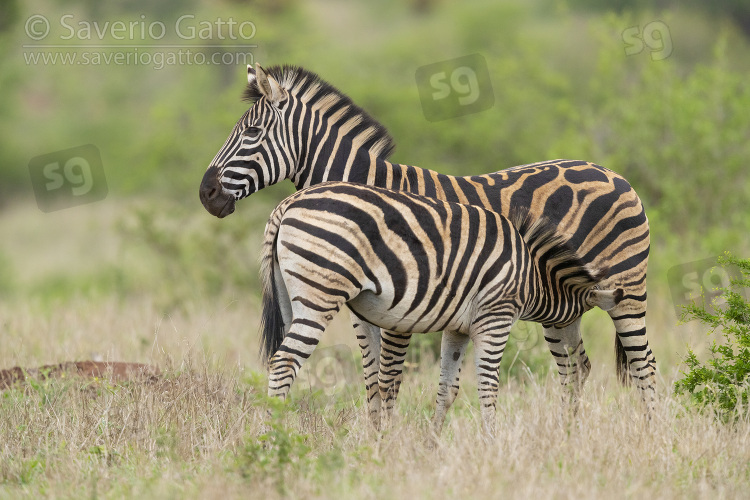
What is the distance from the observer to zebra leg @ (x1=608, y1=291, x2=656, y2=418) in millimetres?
7035

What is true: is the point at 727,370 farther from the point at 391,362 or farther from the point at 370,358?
the point at 370,358

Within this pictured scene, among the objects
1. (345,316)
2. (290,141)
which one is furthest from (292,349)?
(345,316)

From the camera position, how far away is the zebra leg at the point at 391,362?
6.71 m

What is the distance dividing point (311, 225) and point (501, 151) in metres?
14.1

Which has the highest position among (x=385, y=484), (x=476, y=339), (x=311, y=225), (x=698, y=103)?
(x=698, y=103)

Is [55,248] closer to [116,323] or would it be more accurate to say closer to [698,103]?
[116,323]

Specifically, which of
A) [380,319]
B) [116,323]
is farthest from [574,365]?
[116,323]

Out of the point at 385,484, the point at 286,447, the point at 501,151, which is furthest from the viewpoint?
the point at 501,151

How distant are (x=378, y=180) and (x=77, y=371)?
3.25 m

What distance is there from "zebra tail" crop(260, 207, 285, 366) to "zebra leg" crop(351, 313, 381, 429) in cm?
107

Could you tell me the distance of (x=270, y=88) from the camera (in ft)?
22.1

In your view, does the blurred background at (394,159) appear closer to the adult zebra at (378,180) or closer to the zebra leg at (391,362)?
the adult zebra at (378,180)

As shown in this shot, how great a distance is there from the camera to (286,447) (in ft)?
16.3

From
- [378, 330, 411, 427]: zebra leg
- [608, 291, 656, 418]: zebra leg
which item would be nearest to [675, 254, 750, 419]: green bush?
[608, 291, 656, 418]: zebra leg
